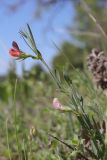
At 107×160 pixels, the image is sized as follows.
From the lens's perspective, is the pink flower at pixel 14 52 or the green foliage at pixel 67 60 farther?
the green foliage at pixel 67 60

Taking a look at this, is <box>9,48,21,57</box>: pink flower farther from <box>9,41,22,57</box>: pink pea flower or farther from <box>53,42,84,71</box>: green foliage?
<box>53,42,84,71</box>: green foliage

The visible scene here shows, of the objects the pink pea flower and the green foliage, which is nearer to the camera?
the pink pea flower

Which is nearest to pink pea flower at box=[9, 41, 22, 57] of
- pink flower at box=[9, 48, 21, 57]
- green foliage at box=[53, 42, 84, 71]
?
pink flower at box=[9, 48, 21, 57]

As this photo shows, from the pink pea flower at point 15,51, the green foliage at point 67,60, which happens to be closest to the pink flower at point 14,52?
the pink pea flower at point 15,51

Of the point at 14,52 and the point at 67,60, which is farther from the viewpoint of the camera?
the point at 67,60

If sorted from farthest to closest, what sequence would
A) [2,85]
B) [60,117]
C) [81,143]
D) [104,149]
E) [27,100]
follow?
[2,85], [27,100], [60,117], [81,143], [104,149]

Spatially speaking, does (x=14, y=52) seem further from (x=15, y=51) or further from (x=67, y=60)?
(x=67, y=60)

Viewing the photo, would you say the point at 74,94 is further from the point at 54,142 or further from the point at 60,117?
the point at 60,117

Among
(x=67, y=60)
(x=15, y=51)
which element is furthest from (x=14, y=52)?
Result: (x=67, y=60)

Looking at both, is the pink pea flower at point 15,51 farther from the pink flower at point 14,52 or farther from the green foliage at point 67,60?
the green foliage at point 67,60

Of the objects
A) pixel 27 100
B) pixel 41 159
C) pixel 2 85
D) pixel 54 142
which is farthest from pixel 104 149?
pixel 2 85

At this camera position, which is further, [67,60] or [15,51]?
[67,60]
